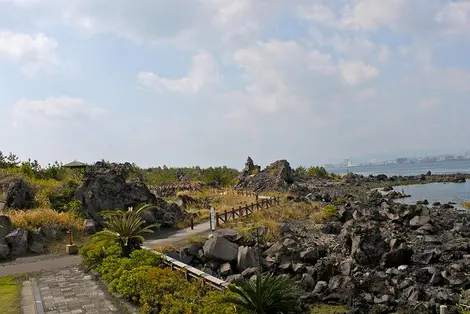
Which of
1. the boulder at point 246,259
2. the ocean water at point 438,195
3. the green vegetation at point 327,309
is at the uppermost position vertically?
the boulder at point 246,259

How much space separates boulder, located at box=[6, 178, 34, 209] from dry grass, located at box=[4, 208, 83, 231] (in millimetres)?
1359

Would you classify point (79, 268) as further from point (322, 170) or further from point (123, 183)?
point (322, 170)

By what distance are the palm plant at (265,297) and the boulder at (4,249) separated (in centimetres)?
1529

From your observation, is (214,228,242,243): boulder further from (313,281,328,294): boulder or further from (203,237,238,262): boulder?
(313,281,328,294): boulder

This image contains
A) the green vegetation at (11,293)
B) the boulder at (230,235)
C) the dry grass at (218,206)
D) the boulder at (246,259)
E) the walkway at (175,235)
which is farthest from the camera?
the dry grass at (218,206)

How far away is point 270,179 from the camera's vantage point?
65750 mm

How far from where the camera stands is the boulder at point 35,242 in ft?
71.9

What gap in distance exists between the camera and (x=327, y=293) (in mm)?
16531

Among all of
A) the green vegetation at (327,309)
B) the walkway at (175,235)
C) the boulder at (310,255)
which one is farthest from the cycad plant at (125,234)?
the boulder at (310,255)

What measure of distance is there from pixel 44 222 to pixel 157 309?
15270 mm

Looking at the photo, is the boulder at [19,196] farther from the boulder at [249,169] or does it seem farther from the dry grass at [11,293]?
the boulder at [249,169]

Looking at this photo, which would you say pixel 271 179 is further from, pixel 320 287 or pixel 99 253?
pixel 99 253

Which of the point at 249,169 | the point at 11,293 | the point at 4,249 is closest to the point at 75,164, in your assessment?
the point at 4,249


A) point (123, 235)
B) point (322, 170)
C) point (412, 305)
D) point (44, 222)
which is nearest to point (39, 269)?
point (123, 235)
